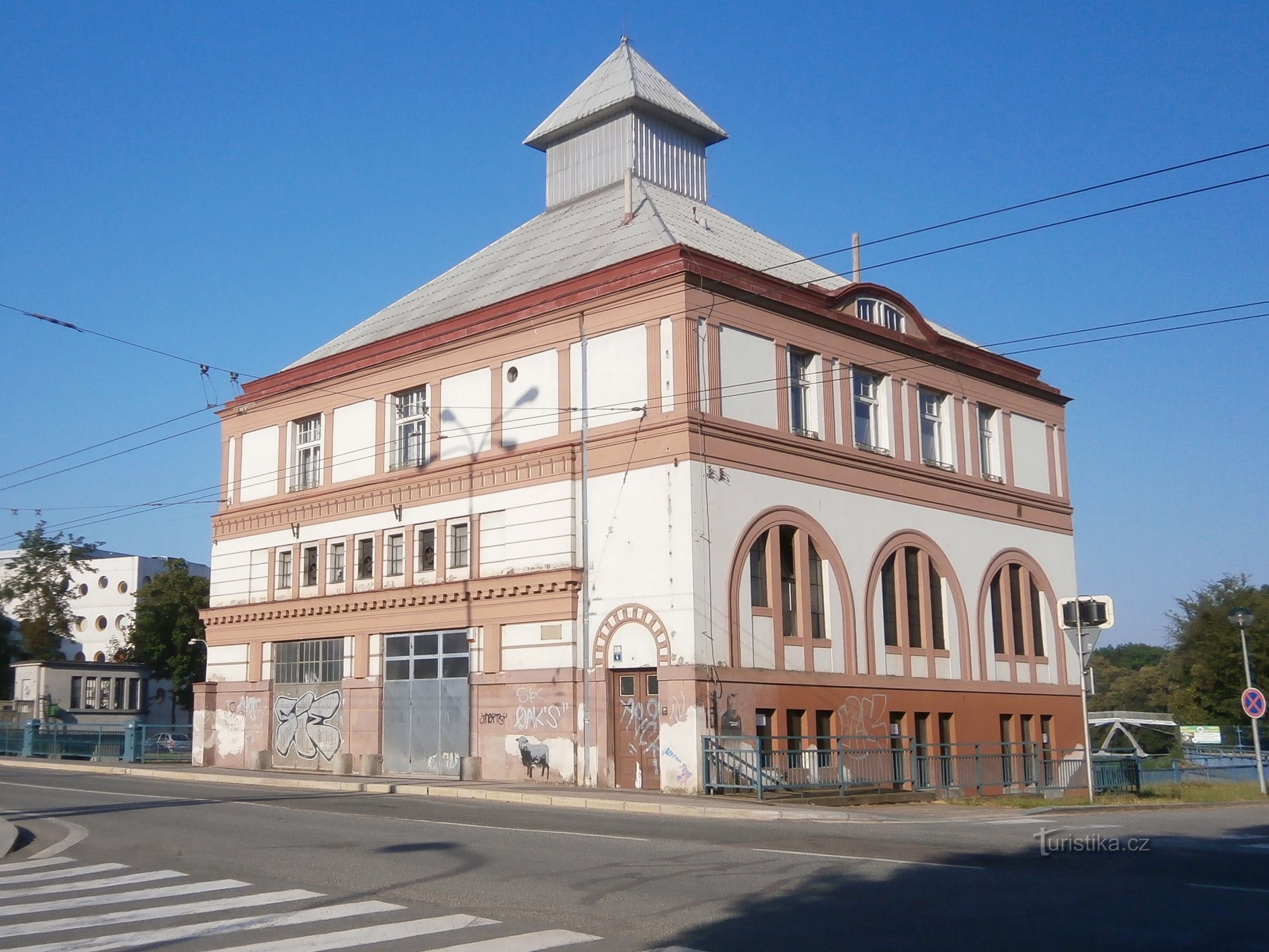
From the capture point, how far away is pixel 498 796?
24203 mm

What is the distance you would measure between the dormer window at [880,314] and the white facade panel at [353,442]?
13162 mm

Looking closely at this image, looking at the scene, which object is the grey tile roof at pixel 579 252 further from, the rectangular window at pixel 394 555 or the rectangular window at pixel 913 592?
the rectangular window at pixel 913 592

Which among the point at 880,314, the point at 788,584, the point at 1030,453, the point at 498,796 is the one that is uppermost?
the point at 880,314

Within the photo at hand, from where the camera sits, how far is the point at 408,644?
31750mm

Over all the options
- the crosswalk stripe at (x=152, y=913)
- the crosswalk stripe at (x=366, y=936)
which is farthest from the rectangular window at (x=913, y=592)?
the crosswalk stripe at (x=366, y=936)

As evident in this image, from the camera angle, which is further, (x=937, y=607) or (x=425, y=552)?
(x=937, y=607)

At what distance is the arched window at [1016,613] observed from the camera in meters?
34.7

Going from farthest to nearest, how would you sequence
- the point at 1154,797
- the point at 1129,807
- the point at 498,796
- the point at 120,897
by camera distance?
the point at 1154,797 < the point at 498,796 < the point at 1129,807 < the point at 120,897

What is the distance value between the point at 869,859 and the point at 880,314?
72.2 ft

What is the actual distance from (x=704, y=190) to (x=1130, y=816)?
25.6 metres

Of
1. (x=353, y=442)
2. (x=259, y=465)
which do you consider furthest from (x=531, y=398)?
(x=259, y=465)

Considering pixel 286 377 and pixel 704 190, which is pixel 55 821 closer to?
pixel 286 377

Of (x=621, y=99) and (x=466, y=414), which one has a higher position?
(x=621, y=99)

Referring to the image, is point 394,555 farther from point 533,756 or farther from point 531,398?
point 533,756
